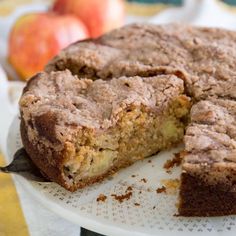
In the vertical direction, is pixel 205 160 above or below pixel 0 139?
above

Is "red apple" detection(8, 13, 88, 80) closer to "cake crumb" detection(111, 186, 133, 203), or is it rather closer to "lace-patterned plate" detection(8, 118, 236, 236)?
"lace-patterned plate" detection(8, 118, 236, 236)

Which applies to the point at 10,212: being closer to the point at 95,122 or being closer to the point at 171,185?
the point at 95,122

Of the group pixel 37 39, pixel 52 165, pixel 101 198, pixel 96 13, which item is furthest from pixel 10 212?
pixel 96 13

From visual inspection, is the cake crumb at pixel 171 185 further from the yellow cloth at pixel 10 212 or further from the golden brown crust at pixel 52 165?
the yellow cloth at pixel 10 212

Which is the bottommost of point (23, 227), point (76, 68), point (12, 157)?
point (23, 227)

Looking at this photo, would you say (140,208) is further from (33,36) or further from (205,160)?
(33,36)

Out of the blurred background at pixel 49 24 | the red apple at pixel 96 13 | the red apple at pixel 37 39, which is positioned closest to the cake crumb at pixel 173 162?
the blurred background at pixel 49 24

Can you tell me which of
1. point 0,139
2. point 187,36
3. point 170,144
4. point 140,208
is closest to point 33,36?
point 0,139
